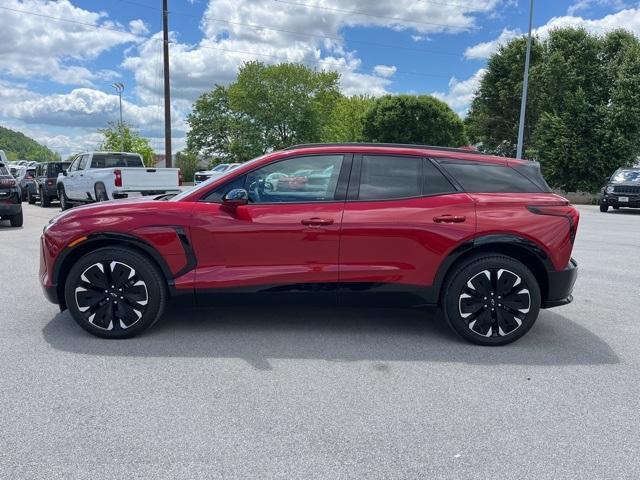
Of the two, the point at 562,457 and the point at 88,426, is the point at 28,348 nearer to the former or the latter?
the point at 88,426

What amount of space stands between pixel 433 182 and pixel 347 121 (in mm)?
57435

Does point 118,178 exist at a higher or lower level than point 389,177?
lower

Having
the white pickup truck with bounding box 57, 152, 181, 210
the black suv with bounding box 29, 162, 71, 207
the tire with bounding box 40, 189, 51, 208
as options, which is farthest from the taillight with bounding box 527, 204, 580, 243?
the tire with bounding box 40, 189, 51, 208

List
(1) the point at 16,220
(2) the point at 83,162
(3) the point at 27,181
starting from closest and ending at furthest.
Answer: (1) the point at 16,220
(2) the point at 83,162
(3) the point at 27,181

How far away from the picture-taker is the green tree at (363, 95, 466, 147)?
52875 mm

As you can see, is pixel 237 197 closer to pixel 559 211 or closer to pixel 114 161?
pixel 559 211

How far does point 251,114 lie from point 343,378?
50.6m

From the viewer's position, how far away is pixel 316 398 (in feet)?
11.3

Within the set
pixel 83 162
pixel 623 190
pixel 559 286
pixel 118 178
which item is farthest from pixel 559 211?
pixel 623 190

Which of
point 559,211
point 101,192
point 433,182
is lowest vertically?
point 101,192

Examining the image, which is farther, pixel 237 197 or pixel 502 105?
pixel 502 105

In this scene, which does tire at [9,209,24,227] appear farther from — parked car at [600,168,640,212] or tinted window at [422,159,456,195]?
parked car at [600,168,640,212]

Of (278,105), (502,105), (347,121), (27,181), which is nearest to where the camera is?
(27,181)

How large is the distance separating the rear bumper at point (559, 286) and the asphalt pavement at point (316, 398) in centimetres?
38
